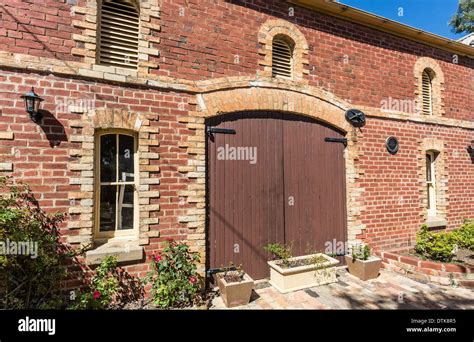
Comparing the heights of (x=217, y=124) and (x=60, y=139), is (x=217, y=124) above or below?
above

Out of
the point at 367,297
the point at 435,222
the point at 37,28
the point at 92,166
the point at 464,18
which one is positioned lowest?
the point at 367,297

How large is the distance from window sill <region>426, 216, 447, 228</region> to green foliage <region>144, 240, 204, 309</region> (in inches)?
265

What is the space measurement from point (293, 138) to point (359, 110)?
2.08 m

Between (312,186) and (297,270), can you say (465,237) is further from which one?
(297,270)

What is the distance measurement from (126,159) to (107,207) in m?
0.91

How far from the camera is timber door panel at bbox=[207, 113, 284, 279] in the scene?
4820mm

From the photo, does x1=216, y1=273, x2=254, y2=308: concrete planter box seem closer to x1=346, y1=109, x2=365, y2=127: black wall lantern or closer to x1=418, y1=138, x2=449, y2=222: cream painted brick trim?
x1=346, y1=109, x2=365, y2=127: black wall lantern

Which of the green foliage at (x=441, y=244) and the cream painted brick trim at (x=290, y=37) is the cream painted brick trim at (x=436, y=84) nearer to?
the green foliage at (x=441, y=244)

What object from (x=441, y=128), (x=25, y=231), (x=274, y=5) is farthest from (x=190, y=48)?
(x=441, y=128)

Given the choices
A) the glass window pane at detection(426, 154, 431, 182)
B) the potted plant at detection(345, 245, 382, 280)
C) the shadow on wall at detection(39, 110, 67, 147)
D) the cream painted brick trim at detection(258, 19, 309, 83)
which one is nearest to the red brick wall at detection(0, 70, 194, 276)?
the shadow on wall at detection(39, 110, 67, 147)

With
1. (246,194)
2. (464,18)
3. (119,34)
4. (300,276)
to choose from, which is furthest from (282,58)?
(464,18)

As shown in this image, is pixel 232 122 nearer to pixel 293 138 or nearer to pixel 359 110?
pixel 293 138

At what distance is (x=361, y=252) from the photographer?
18.1 ft

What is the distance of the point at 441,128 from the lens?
734cm
